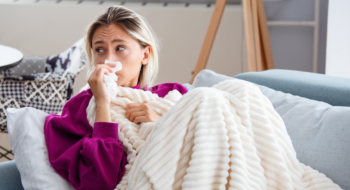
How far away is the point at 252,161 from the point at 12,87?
5.28 ft

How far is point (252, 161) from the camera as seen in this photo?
0.67 m

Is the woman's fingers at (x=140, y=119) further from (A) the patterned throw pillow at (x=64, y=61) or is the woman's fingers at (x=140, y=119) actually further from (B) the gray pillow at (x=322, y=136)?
(A) the patterned throw pillow at (x=64, y=61)

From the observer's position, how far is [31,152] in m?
0.86

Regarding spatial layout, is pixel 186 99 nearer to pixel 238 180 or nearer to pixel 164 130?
pixel 164 130

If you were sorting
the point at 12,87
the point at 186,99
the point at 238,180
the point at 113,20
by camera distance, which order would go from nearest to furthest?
the point at 238,180, the point at 186,99, the point at 113,20, the point at 12,87

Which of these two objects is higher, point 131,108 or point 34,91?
point 131,108

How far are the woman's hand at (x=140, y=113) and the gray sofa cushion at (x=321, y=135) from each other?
1.28 feet

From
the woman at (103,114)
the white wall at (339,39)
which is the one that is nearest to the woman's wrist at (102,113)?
the woman at (103,114)

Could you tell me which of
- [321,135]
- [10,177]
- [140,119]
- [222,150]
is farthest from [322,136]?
[10,177]

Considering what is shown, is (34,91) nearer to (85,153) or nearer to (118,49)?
(118,49)

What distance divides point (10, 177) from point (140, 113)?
0.42 m

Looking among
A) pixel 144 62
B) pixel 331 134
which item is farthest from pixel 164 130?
pixel 144 62

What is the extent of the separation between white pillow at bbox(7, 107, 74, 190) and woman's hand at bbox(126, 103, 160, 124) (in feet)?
0.84

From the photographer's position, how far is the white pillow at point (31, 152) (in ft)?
2.73
